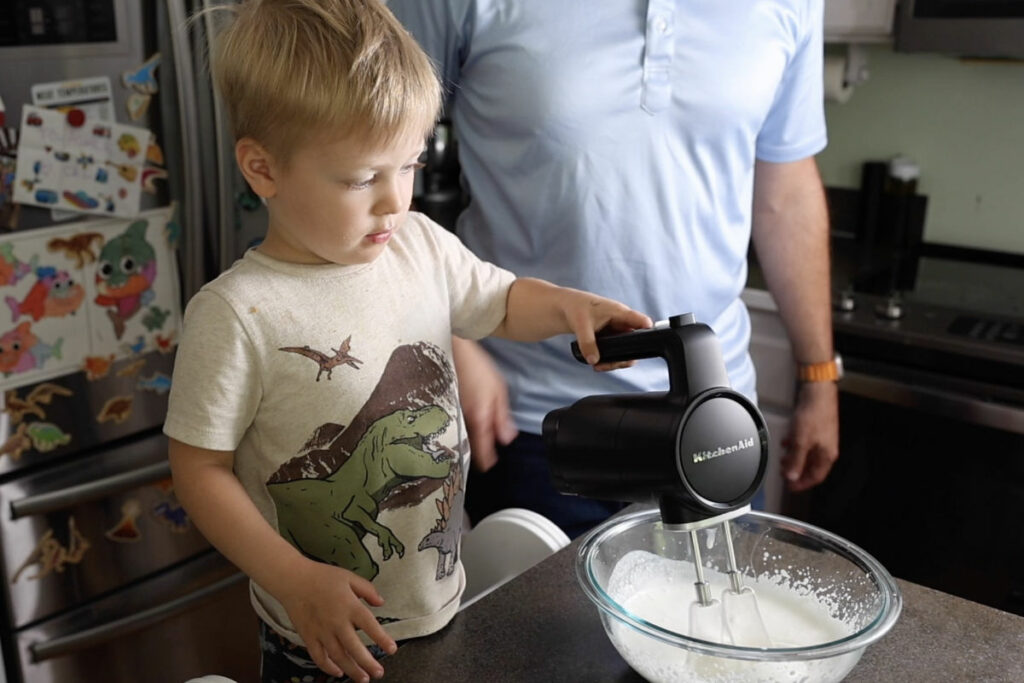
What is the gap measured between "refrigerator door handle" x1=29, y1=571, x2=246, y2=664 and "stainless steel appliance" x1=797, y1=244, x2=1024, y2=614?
3.98 ft

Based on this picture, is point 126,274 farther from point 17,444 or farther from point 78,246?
point 17,444

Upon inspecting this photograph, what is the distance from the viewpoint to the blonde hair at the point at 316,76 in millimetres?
834

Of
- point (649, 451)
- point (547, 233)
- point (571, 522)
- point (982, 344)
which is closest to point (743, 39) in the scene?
point (547, 233)

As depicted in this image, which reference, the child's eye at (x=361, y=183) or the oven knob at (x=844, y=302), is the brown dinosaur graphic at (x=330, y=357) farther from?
the oven knob at (x=844, y=302)

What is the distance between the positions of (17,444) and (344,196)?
1174 millimetres

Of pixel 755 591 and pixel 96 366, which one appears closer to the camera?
pixel 755 591

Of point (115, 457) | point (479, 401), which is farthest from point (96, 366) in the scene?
point (479, 401)

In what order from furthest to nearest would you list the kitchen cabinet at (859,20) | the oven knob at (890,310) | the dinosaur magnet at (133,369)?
the kitchen cabinet at (859,20)
the oven knob at (890,310)
the dinosaur magnet at (133,369)

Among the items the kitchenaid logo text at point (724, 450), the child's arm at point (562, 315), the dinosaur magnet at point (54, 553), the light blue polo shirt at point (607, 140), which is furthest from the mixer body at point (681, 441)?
the dinosaur magnet at point (54, 553)

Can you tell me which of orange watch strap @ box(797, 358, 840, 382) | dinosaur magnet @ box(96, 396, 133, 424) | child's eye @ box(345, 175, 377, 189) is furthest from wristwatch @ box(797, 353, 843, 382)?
dinosaur magnet @ box(96, 396, 133, 424)

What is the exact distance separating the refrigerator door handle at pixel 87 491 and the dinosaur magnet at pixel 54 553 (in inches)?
1.9

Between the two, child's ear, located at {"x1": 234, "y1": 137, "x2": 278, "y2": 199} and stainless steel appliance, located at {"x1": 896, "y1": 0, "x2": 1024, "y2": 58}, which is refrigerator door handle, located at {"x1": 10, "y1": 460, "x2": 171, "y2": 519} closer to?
child's ear, located at {"x1": 234, "y1": 137, "x2": 278, "y2": 199}

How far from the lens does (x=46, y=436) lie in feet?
5.89

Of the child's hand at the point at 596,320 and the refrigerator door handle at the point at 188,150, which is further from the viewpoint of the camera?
the refrigerator door handle at the point at 188,150
